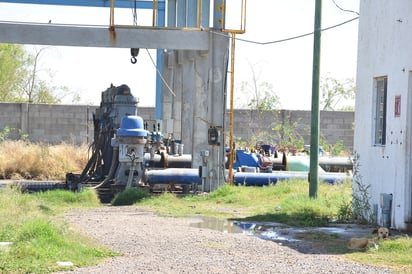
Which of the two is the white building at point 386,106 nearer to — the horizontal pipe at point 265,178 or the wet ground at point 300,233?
the wet ground at point 300,233

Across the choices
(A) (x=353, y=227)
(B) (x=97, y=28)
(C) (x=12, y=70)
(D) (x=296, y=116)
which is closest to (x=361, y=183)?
(A) (x=353, y=227)

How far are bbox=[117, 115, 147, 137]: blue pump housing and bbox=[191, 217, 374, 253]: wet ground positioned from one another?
19.3ft

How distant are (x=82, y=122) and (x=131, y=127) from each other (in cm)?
1537

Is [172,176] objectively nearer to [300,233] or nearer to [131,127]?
[131,127]

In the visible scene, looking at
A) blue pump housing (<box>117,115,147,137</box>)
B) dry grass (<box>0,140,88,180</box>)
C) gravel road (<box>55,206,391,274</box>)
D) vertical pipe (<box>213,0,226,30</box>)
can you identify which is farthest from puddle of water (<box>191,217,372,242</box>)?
dry grass (<box>0,140,88,180</box>)

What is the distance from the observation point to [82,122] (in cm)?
3872

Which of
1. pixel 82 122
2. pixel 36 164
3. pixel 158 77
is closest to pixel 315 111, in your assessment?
pixel 36 164

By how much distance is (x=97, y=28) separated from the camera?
914 inches

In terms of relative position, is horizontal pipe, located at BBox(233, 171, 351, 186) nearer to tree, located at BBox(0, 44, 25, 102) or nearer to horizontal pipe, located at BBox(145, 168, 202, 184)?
horizontal pipe, located at BBox(145, 168, 202, 184)

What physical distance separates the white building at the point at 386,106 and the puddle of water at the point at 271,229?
0.70 m

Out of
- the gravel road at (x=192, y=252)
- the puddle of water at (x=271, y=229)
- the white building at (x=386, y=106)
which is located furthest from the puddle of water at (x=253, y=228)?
the white building at (x=386, y=106)

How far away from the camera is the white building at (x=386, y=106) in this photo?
15.6 meters

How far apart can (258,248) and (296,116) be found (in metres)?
26.6

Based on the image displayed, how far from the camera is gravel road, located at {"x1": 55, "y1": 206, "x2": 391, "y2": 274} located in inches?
452
